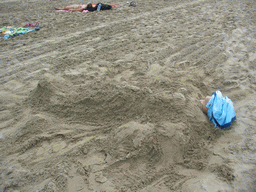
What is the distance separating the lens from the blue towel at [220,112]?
2.21m

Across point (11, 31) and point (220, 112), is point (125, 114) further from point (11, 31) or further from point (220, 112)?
point (11, 31)

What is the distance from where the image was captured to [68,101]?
2545 millimetres

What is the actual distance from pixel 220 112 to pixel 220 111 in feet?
0.04

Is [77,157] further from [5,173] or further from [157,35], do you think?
[157,35]

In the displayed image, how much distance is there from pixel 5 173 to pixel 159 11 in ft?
23.9

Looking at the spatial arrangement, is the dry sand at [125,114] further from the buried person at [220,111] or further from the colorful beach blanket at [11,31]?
the colorful beach blanket at [11,31]

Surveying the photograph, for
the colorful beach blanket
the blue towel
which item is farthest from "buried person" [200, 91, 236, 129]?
the colorful beach blanket

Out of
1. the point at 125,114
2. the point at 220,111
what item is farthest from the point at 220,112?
the point at 125,114

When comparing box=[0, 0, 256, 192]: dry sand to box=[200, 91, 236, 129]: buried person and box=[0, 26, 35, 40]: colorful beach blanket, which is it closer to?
box=[200, 91, 236, 129]: buried person

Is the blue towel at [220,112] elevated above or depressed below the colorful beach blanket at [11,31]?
below

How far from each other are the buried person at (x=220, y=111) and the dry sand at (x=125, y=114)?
95 millimetres

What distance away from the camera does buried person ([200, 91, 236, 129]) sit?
7.25 feet

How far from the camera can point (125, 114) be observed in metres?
2.34

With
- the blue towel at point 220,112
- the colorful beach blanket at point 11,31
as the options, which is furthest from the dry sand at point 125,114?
the colorful beach blanket at point 11,31
